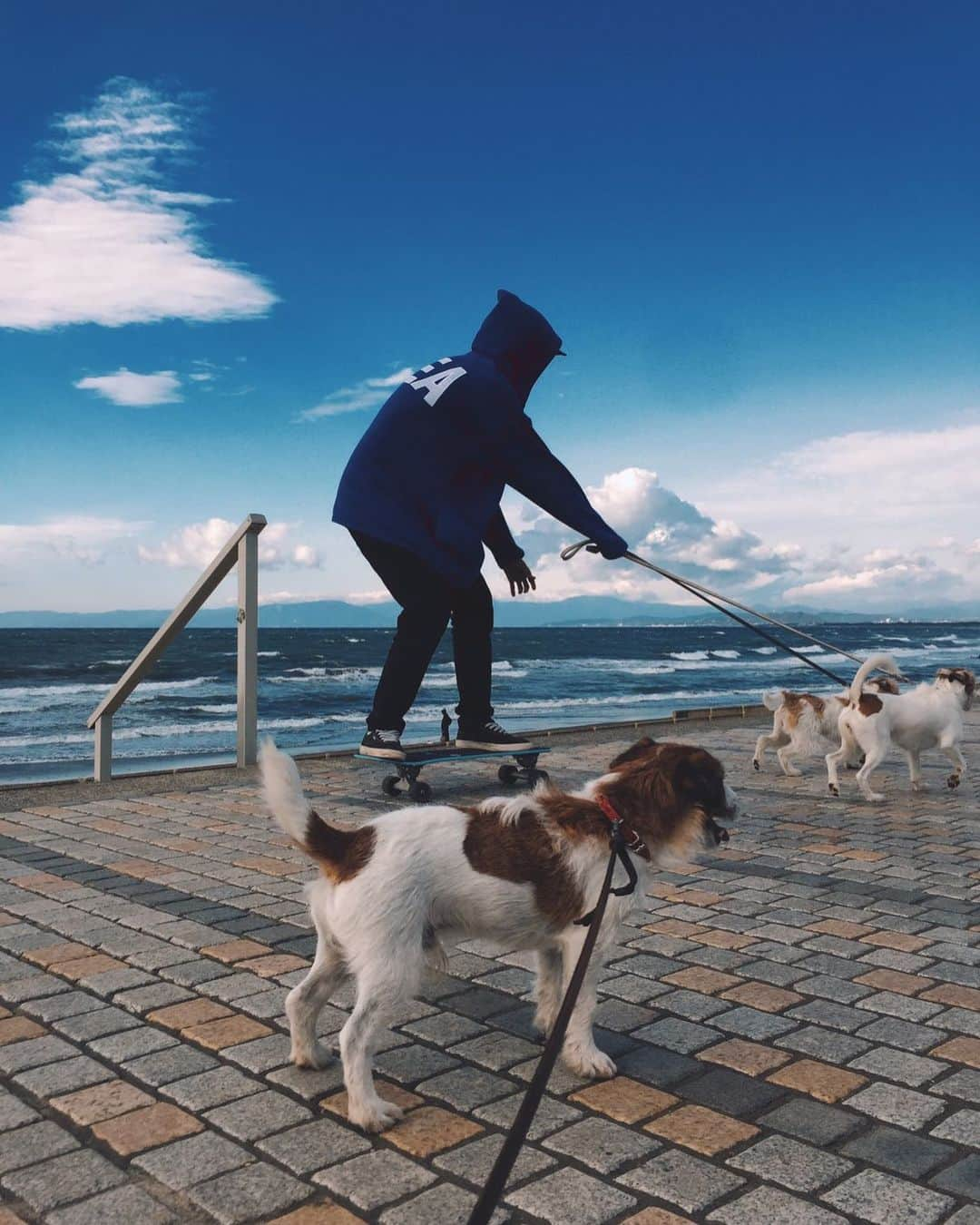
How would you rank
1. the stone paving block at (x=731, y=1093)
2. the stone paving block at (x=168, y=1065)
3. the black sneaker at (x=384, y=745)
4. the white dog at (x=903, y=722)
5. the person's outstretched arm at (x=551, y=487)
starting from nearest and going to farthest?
the stone paving block at (x=731, y=1093) → the stone paving block at (x=168, y=1065) → the person's outstretched arm at (x=551, y=487) → the black sneaker at (x=384, y=745) → the white dog at (x=903, y=722)

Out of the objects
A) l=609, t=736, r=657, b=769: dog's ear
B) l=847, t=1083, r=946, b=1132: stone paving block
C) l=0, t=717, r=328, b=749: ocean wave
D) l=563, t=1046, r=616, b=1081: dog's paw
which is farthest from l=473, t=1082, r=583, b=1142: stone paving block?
l=0, t=717, r=328, b=749: ocean wave

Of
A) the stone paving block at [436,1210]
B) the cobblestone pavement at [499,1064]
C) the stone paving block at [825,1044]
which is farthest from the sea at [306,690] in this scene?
the stone paving block at [436,1210]

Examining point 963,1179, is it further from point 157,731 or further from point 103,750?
point 157,731

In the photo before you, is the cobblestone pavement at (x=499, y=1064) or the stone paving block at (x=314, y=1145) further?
the stone paving block at (x=314, y=1145)

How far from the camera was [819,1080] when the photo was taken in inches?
129

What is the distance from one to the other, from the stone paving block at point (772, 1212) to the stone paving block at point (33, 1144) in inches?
64.8

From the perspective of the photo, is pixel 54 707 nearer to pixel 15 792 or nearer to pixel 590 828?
pixel 15 792

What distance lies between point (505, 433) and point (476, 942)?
3538 mm

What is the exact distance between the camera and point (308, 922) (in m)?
4.84

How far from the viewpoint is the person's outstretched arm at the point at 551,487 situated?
6992 millimetres

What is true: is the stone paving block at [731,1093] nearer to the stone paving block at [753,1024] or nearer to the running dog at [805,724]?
the stone paving block at [753,1024]

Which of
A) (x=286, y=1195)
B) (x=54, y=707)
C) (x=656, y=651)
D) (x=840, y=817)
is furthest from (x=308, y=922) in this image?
(x=656, y=651)

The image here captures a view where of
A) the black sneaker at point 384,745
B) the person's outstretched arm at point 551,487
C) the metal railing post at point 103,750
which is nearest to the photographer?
the person's outstretched arm at point 551,487

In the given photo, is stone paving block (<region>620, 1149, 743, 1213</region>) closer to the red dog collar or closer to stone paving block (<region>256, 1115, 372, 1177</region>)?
stone paving block (<region>256, 1115, 372, 1177</region>)
